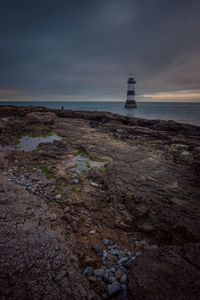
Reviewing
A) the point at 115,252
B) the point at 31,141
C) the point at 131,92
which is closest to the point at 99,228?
the point at 115,252

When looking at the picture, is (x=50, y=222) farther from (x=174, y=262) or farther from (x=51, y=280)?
(x=174, y=262)

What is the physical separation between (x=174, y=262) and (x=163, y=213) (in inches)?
58.9

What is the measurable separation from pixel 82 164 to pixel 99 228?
130 inches

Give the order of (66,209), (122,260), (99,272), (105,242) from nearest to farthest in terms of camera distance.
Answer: (99,272)
(122,260)
(105,242)
(66,209)

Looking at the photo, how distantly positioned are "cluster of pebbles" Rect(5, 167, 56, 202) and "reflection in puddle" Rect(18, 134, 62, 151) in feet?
10.2

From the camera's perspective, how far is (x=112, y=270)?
2.55 meters

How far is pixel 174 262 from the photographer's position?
209 centimetres

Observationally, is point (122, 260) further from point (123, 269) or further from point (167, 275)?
point (167, 275)

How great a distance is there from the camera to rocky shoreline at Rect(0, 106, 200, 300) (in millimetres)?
1937

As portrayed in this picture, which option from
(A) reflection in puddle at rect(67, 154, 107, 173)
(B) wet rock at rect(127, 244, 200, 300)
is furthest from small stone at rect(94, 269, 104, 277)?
(A) reflection in puddle at rect(67, 154, 107, 173)

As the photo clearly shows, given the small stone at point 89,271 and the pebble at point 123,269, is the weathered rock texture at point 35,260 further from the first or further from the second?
the pebble at point 123,269

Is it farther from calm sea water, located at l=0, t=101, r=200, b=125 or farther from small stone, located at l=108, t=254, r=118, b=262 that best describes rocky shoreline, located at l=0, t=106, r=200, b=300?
calm sea water, located at l=0, t=101, r=200, b=125

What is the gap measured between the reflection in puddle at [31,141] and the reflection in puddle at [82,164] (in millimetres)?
3126

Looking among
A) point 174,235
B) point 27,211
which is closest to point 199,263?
point 174,235
